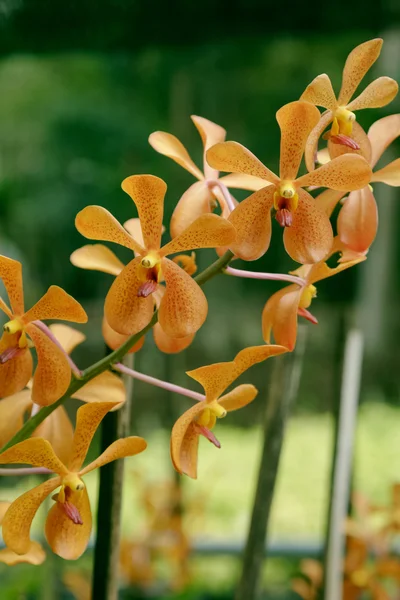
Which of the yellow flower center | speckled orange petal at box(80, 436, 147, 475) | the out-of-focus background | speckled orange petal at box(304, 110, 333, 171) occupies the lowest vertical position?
speckled orange petal at box(80, 436, 147, 475)

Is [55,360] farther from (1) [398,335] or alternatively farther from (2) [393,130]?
(1) [398,335]

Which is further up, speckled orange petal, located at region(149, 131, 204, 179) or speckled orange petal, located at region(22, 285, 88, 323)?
speckled orange petal, located at region(149, 131, 204, 179)

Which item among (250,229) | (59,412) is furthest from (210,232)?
(59,412)

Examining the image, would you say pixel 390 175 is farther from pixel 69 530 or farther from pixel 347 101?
pixel 69 530

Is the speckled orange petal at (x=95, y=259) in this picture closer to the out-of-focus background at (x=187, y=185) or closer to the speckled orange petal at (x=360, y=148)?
the speckled orange petal at (x=360, y=148)

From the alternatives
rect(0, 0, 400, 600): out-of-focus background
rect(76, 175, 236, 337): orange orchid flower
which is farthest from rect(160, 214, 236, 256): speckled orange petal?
rect(0, 0, 400, 600): out-of-focus background

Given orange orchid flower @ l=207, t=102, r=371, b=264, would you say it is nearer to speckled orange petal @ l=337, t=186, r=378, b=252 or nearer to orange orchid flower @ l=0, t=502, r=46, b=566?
speckled orange petal @ l=337, t=186, r=378, b=252
